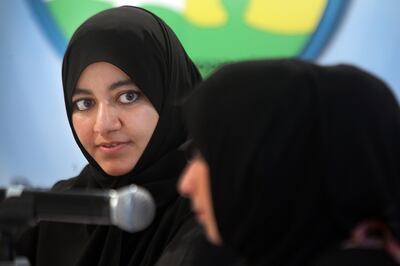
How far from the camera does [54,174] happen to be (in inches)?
89.0

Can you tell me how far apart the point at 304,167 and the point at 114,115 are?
26.7 inches

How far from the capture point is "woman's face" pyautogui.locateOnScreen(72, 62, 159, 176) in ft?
4.33

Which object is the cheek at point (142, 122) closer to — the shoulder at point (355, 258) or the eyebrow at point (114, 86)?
the eyebrow at point (114, 86)

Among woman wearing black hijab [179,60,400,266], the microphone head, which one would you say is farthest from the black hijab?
woman wearing black hijab [179,60,400,266]

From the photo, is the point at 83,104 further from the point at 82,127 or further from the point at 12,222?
the point at 12,222

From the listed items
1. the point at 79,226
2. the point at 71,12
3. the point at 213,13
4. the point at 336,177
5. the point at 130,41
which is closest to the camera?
the point at 336,177

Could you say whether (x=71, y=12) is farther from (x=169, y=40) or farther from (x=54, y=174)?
(x=169, y=40)

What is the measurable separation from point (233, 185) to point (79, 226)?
2.59 ft

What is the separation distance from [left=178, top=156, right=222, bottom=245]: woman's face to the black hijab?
20.3 inches

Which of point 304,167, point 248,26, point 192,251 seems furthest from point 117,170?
point 248,26

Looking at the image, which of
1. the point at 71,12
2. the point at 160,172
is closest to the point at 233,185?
the point at 160,172

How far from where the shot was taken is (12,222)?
2.72ft

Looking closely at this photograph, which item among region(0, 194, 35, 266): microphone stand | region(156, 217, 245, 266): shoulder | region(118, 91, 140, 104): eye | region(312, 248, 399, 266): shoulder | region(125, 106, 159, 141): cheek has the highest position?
region(312, 248, 399, 266): shoulder

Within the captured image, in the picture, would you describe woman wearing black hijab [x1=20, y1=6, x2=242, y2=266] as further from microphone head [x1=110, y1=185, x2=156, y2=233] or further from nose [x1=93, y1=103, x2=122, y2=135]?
microphone head [x1=110, y1=185, x2=156, y2=233]
